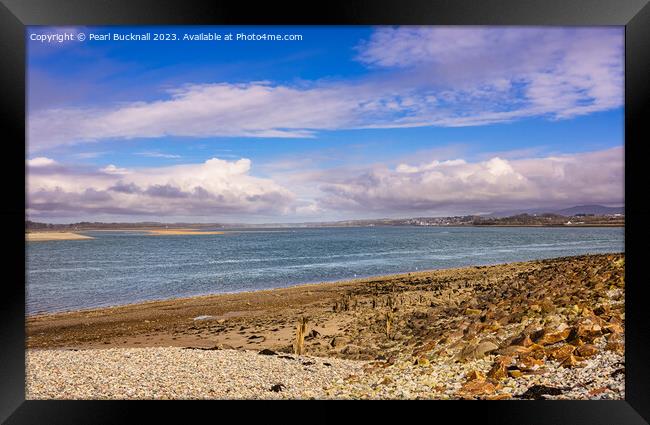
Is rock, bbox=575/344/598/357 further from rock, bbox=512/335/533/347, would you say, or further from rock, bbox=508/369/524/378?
rock, bbox=508/369/524/378

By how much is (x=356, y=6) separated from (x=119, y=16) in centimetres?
244

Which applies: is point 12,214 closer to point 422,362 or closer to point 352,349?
point 422,362

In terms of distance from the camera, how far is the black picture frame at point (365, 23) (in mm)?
4359

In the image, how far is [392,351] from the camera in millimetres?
7148

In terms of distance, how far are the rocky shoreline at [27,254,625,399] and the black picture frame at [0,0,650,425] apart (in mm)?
304

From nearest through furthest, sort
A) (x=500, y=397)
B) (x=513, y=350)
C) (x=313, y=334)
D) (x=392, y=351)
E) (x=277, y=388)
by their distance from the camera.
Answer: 1. (x=500, y=397)
2. (x=513, y=350)
3. (x=277, y=388)
4. (x=392, y=351)
5. (x=313, y=334)

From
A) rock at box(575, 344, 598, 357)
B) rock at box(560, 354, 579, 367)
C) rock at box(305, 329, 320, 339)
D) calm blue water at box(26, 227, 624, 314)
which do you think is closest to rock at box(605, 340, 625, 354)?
rock at box(575, 344, 598, 357)

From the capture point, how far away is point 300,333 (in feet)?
24.3

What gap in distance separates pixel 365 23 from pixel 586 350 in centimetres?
425

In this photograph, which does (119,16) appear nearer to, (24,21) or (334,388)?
(24,21)

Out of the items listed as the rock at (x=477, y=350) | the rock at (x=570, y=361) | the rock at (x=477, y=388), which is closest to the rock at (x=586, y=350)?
the rock at (x=570, y=361)

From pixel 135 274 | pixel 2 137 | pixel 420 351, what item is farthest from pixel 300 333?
pixel 135 274

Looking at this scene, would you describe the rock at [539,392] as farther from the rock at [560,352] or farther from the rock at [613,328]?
the rock at [613,328]

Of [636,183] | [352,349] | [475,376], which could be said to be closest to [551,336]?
[475,376]
